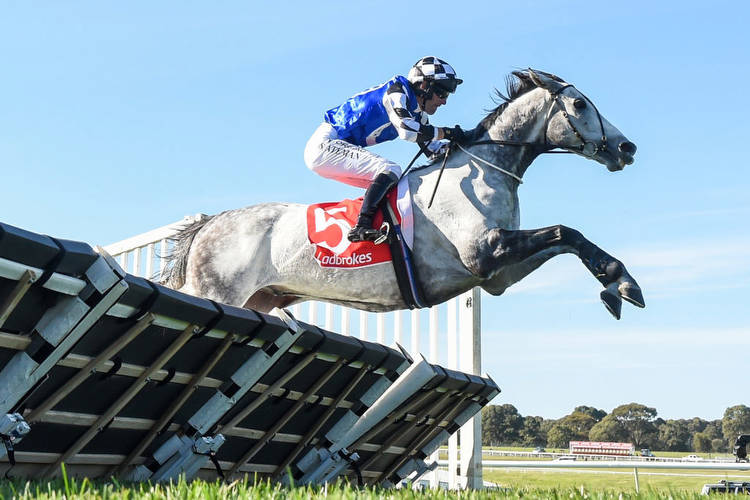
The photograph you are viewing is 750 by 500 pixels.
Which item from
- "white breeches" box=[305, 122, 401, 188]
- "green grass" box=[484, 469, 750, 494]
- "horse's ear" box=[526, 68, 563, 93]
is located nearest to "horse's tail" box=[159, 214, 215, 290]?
"white breeches" box=[305, 122, 401, 188]

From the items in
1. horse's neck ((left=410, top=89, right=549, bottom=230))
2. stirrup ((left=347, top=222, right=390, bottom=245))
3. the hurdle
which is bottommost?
the hurdle

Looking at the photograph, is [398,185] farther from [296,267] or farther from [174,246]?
[174,246]

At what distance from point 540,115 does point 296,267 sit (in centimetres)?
196

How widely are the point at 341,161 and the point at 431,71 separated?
2.87 ft

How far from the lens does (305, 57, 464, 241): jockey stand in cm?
635

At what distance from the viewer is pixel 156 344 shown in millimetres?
3885

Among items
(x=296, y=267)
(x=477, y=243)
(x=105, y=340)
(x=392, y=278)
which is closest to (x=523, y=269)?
(x=477, y=243)

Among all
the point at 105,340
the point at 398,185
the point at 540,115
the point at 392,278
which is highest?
the point at 540,115

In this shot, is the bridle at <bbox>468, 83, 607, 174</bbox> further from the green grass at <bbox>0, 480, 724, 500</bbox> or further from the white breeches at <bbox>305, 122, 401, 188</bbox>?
the green grass at <bbox>0, 480, 724, 500</bbox>

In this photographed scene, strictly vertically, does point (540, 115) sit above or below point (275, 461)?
above

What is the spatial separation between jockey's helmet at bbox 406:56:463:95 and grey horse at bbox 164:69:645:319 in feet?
1.22

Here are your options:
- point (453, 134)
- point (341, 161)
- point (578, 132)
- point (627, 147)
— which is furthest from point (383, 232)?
point (627, 147)

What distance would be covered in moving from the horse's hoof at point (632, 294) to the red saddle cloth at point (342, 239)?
4.85 feet

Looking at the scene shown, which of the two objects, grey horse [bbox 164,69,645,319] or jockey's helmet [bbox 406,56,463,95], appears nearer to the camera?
grey horse [bbox 164,69,645,319]
